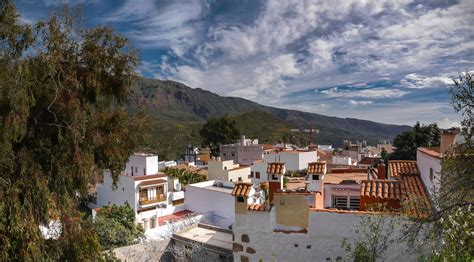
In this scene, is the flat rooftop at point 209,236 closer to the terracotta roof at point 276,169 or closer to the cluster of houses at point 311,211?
the cluster of houses at point 311,211

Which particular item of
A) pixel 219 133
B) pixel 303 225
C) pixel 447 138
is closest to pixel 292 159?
pixel 219 133

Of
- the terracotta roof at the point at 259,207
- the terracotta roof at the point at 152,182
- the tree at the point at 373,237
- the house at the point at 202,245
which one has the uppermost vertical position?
the terracotta roof at the point at 259,207

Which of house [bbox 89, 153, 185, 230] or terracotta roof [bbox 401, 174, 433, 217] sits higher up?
terracotta roof [bbox 401, 174, 433, 217]

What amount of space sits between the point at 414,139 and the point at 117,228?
1186 inches

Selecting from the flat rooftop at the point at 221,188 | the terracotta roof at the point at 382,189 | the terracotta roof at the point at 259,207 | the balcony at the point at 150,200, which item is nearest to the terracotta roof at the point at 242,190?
the terracotta roof at the point at 259,207

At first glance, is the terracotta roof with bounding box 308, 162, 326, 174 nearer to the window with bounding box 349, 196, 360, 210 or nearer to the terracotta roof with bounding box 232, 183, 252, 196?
the window with bounding box 349, 196, 360, 210

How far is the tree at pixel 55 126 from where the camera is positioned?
24.1 feet

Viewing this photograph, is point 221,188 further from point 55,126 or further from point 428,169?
point 55,126

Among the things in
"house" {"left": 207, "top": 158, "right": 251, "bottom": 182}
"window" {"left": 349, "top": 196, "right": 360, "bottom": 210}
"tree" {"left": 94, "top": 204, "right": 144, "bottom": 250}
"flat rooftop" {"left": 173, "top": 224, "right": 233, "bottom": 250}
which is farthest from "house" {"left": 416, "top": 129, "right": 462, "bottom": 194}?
"house" {"left": 207, "top": 158, "right": 251, "bottom": 182}

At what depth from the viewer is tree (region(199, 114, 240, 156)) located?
190 feet

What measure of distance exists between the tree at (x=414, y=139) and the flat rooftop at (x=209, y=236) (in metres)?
26.0

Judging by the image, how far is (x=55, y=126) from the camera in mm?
8195

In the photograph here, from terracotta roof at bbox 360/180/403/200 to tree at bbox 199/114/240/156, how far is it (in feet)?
155

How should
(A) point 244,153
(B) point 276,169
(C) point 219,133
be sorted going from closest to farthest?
(B) point 276,169 → (A) point 244,153 → (C) point 219,133
